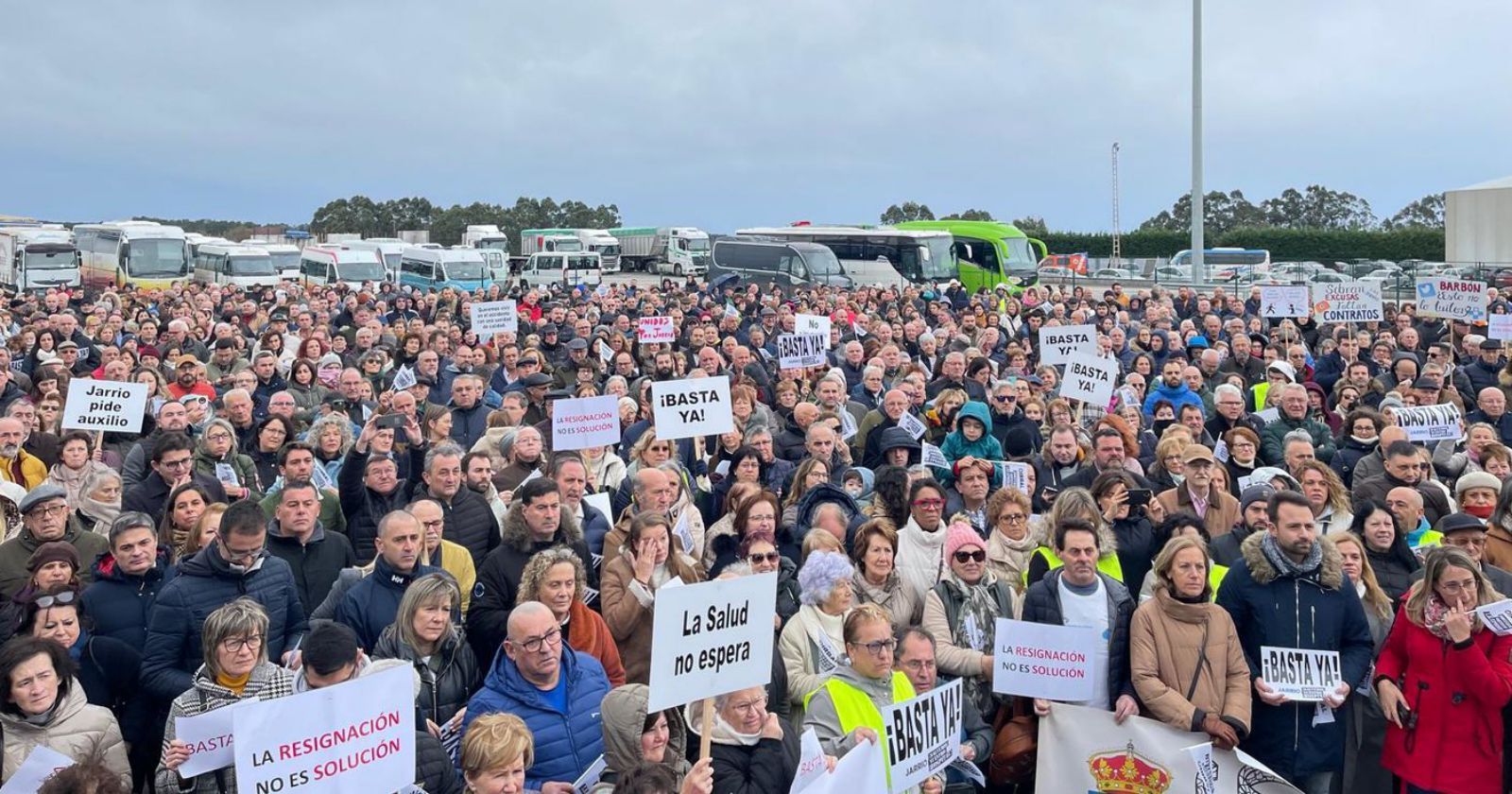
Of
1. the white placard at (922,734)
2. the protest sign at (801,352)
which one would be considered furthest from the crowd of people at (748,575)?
the protest sign at (801,352)

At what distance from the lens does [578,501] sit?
774 cm

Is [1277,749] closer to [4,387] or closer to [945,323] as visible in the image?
[4,387]

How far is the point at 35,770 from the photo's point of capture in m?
4.76

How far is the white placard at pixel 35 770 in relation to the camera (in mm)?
4703

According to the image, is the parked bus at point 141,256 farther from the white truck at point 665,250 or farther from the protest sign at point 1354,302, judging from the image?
the protest sign at point 1354,302

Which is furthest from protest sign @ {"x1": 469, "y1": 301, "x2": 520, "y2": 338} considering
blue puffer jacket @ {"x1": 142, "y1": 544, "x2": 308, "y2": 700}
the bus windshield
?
the bus windshield

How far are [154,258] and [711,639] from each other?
46.5 meters

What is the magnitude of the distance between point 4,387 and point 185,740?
9.02m

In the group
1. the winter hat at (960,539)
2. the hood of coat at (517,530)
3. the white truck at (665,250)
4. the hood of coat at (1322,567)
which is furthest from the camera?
the white truck at (665,250)

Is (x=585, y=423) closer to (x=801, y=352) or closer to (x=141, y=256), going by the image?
(x=801, y=352)

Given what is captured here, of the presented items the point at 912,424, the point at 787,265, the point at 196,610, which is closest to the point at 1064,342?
the point at 912,424

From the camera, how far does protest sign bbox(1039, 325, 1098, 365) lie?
14.6 meters

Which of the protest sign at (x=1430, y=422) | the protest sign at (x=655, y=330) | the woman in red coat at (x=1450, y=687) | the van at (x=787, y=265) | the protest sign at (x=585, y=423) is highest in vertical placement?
the van at (x=787, y=265)

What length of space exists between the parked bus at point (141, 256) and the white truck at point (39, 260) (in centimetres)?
96
